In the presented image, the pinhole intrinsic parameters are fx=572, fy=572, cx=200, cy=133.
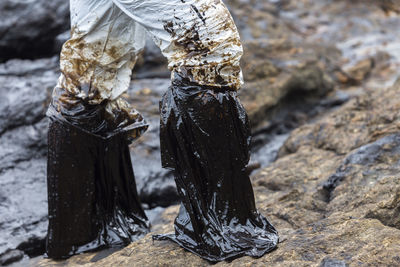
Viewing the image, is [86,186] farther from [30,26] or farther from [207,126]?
[30,26]

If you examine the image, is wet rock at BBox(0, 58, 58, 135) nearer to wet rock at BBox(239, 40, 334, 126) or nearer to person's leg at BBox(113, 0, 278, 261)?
wet rock at BBox(239, 40, 334, 126)

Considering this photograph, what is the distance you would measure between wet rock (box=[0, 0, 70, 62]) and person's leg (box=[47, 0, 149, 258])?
249 centimetres

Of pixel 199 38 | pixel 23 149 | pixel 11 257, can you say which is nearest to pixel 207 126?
pixel 199 38

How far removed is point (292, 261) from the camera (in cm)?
221

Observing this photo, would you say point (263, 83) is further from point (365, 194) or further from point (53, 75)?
point (365, 194)

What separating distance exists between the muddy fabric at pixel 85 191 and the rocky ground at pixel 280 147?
0.12 m

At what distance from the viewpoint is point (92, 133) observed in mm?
2883

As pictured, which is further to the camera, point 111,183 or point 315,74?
point 315,74

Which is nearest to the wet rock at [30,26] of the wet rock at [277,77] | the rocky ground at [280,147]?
the rocky ground at [280,147]

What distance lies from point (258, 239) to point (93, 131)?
102cm

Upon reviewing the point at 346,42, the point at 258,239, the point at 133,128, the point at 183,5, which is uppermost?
the point at 183,5

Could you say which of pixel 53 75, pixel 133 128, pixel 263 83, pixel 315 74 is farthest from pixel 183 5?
pixel 315 74

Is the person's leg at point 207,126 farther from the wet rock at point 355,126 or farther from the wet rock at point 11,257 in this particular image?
the wet rock at point 355,126

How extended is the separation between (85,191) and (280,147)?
2209 millimetres
